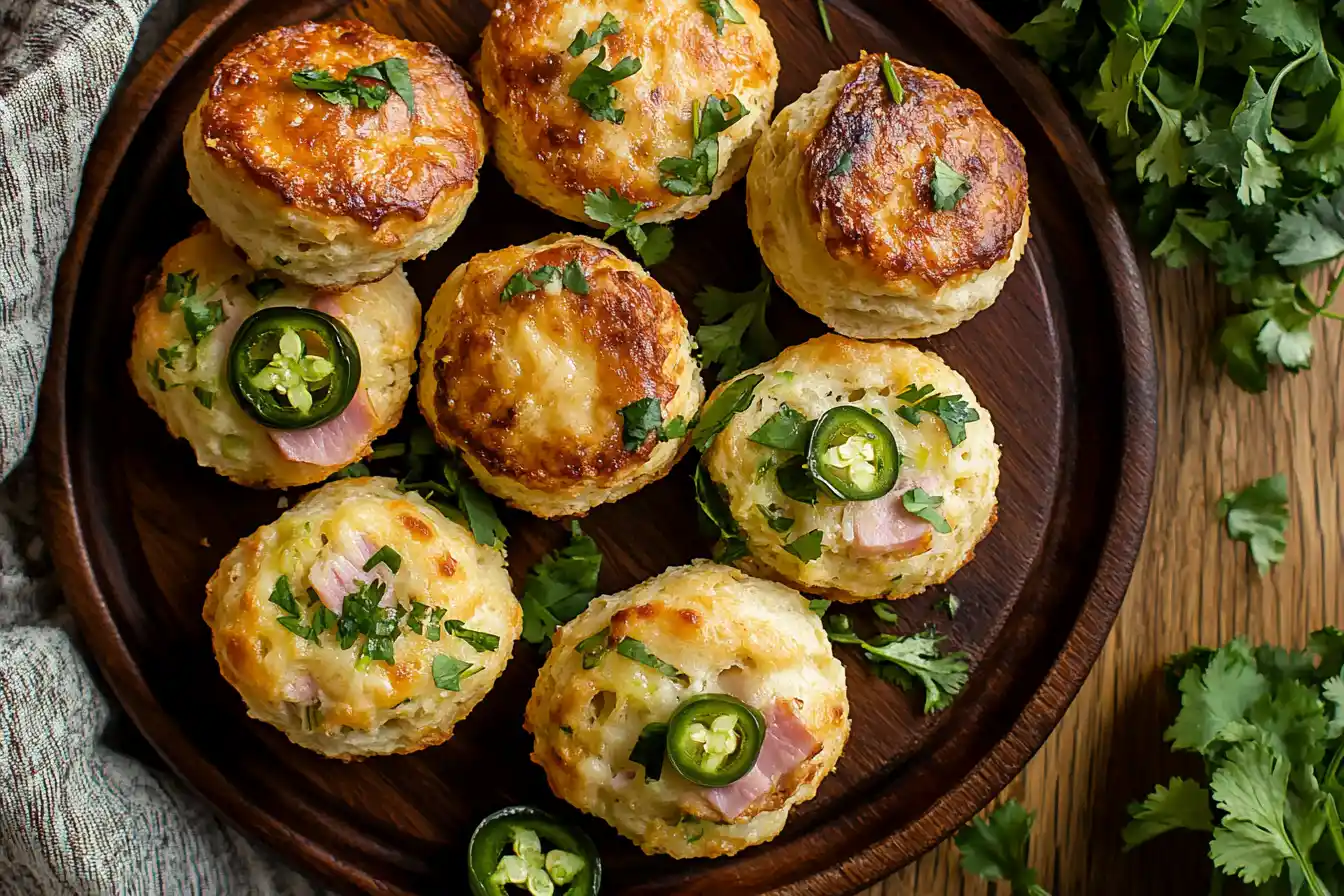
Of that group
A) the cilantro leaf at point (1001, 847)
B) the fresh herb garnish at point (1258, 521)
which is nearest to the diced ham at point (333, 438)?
the cilantro leaf at point (1001, 847)

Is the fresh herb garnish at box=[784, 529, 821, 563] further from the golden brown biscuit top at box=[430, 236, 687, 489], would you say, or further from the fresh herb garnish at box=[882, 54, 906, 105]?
the fresh herb garnish at box=[882, 54, 906, 105]

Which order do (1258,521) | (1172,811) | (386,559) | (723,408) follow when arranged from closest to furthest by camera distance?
(386,559) → (723,408) → (1172,811) → (1258,521)

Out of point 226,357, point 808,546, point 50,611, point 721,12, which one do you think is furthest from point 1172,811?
point 50,611

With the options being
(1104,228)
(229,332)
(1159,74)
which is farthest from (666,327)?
(1159,74)

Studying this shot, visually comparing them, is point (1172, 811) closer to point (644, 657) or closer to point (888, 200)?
point (644, 657)

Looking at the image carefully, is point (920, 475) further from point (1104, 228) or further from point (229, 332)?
point (229, 332)
